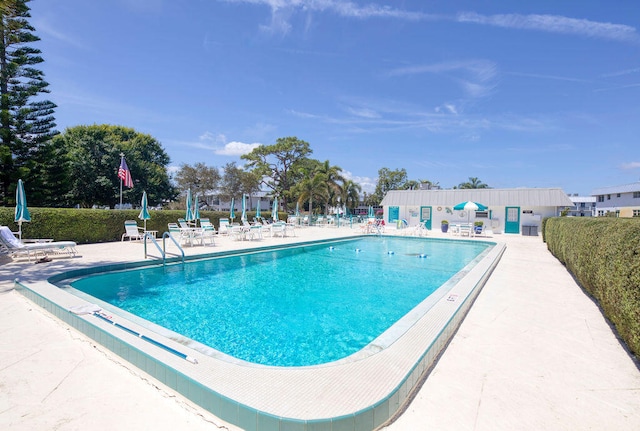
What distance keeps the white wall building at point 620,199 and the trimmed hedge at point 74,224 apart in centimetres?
4144

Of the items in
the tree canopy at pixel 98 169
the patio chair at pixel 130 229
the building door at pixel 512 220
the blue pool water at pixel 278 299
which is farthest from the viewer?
the tree canopy at pixel 98 169

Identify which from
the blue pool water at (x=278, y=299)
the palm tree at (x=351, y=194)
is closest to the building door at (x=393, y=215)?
the palm tree at (x=351, y=194)

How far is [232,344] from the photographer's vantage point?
12.6ft

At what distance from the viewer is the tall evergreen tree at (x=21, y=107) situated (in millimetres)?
14508

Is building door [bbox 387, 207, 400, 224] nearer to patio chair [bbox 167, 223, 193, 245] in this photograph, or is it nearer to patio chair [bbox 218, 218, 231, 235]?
patio chair [bbox 218, 218, 231, 235]

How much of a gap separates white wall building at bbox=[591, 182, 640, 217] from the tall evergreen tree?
45.9 meters

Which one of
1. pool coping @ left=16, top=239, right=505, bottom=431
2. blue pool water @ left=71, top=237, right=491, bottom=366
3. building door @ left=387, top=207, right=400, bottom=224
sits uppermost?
building door @ left=387, top=207, right=400, bottom=224

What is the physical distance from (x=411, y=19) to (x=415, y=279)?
38.0 feet

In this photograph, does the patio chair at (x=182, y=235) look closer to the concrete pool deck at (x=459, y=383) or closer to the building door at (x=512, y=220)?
the concrete pool deck at (x=459, y=383)

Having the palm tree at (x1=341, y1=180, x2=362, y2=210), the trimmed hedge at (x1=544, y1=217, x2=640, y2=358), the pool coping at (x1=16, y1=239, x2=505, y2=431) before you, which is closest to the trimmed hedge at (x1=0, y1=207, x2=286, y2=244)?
the pool coping at (x1=16, y1=239, x2=505, y2=431)

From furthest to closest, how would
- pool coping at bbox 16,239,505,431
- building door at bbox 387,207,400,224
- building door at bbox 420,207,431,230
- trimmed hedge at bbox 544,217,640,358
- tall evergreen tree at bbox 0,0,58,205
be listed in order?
building door at bbox 387,207,400,224
building door at bbox 420,207,431,230
tall evergreen tree at bbox 0,0,58,205
trimmed hedge at bbox 544,217,640,358
pool coping at bbox 16,239,505,431

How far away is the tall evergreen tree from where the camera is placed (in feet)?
47.6

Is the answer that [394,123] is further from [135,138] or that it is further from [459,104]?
[135,138]

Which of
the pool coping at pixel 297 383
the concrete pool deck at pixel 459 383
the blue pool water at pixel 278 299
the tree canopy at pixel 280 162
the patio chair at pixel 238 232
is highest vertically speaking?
the tree canopy at pixel 280 162
